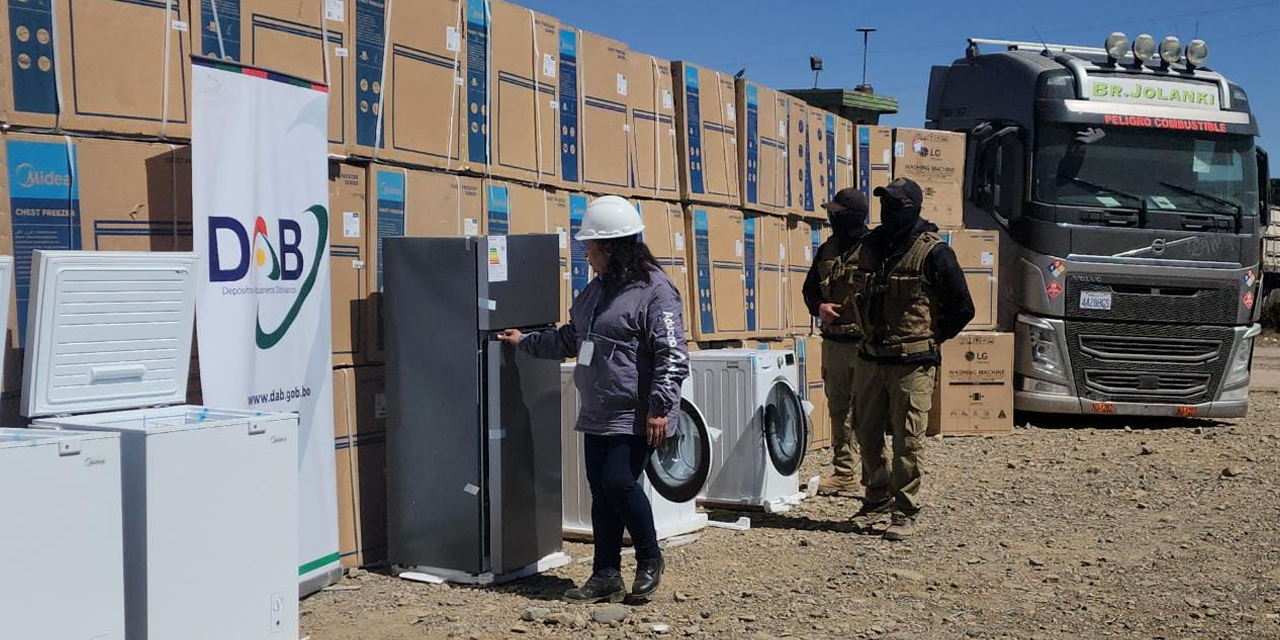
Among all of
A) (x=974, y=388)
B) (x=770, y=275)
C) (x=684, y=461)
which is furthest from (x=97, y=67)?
(x=974, y=388)

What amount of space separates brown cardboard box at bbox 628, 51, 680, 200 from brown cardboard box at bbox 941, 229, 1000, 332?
4108 millimetres

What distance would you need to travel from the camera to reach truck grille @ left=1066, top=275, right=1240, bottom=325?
41.6 feet

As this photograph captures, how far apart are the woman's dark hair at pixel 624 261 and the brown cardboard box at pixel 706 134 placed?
3.84 meters

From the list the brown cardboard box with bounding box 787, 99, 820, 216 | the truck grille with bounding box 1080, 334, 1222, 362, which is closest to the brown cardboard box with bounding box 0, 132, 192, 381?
the brown cardboard box with bounding box 787, 99, 820, 216

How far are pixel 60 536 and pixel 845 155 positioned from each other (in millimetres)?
9464

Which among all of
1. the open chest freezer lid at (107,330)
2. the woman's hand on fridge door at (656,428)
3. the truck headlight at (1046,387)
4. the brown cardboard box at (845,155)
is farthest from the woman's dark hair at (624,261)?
the truck headlight at (1046,387)

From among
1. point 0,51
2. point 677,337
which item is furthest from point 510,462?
point 0,51

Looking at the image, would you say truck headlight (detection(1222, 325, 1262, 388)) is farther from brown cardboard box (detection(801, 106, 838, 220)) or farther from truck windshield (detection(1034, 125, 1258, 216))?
brown cardboard box (detection(801, 106, 838, 220))

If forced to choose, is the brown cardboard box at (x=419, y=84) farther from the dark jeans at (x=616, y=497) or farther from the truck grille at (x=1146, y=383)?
the truck grille at (x=1146, y=383)

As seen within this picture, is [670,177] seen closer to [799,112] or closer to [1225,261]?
[799,112]

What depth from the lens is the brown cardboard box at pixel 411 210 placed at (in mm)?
6608

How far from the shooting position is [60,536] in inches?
162

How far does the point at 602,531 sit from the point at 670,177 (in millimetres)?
4038

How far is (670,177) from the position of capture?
955 centimetres
